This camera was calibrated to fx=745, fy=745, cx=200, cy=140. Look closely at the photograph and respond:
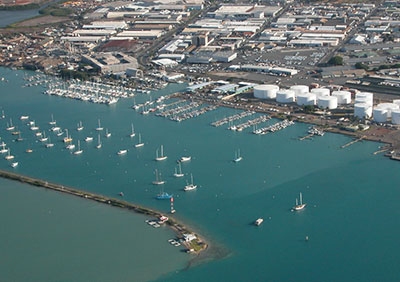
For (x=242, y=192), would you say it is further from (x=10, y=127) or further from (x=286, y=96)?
(x=10, y=127)

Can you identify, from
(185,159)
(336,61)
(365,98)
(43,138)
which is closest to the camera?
(185,159)

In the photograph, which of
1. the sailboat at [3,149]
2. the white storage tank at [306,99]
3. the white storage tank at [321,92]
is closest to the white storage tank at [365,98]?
the white storage tank at [321,92]

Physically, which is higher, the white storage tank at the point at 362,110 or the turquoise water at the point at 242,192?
the white storage tank at the point at 362,110

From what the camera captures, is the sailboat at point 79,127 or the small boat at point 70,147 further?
the sailboat at point 79,127

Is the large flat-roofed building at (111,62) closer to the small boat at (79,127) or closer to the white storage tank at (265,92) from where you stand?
the small boat at (79,127)

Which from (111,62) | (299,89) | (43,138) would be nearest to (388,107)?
(299,89)

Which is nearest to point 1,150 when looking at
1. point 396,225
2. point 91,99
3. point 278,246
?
point 91,99

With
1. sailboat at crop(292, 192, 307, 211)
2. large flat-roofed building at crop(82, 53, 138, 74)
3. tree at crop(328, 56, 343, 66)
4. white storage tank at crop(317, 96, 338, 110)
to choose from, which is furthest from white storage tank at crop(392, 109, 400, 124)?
large flat-roofed building at crop(82, 53, 138, 74)

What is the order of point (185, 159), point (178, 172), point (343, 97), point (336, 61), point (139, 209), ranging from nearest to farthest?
1. point (139, 209)
2. point (178, 172)
3. point (185, 159)
4. point (343, 97)
5. point (336, 61)
